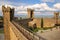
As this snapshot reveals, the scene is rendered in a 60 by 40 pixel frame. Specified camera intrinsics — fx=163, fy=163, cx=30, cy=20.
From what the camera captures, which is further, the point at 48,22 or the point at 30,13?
the point at 30,13

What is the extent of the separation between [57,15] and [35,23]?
314 centimetres

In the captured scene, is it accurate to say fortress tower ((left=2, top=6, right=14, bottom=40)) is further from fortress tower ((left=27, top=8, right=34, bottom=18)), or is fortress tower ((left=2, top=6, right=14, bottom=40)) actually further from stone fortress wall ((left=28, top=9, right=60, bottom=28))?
fortress tower ((left=27, top=8, right=34, bottom=18))

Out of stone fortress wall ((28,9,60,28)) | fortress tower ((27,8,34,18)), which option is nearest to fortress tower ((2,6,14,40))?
stone fortress wall ((28,9,60,28))

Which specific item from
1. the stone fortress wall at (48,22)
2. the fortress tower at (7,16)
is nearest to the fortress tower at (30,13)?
the stone fortress wall at (48,22)

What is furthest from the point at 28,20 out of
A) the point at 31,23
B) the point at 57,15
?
the point at 57,15

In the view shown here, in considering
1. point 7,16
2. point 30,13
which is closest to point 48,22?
point 30,13

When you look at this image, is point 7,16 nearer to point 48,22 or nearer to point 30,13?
point 48,22

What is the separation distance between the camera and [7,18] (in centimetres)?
1441

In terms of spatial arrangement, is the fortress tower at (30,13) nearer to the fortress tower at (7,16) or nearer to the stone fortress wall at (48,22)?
the stone fortress wall at (48,22)

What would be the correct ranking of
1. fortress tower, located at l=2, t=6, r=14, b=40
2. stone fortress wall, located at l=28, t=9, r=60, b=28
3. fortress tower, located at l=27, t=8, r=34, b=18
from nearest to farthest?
fortress tower, located at l=2, t=6, r=14, b=40
stone fortress wall, located at l=28, t=9, r=60, b=28
fortress tower, located at l=27, t=8, r=34, b=18

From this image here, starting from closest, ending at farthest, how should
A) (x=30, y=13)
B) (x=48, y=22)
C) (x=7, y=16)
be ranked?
(x=7, y=16)
(x=48, y=22)
(x=30, y=13)

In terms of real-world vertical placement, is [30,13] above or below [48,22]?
above

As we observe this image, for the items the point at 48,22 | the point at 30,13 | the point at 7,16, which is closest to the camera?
the point at 7,16

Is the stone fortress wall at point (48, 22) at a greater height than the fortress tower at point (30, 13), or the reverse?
the fortress tower at point (30, 13)
